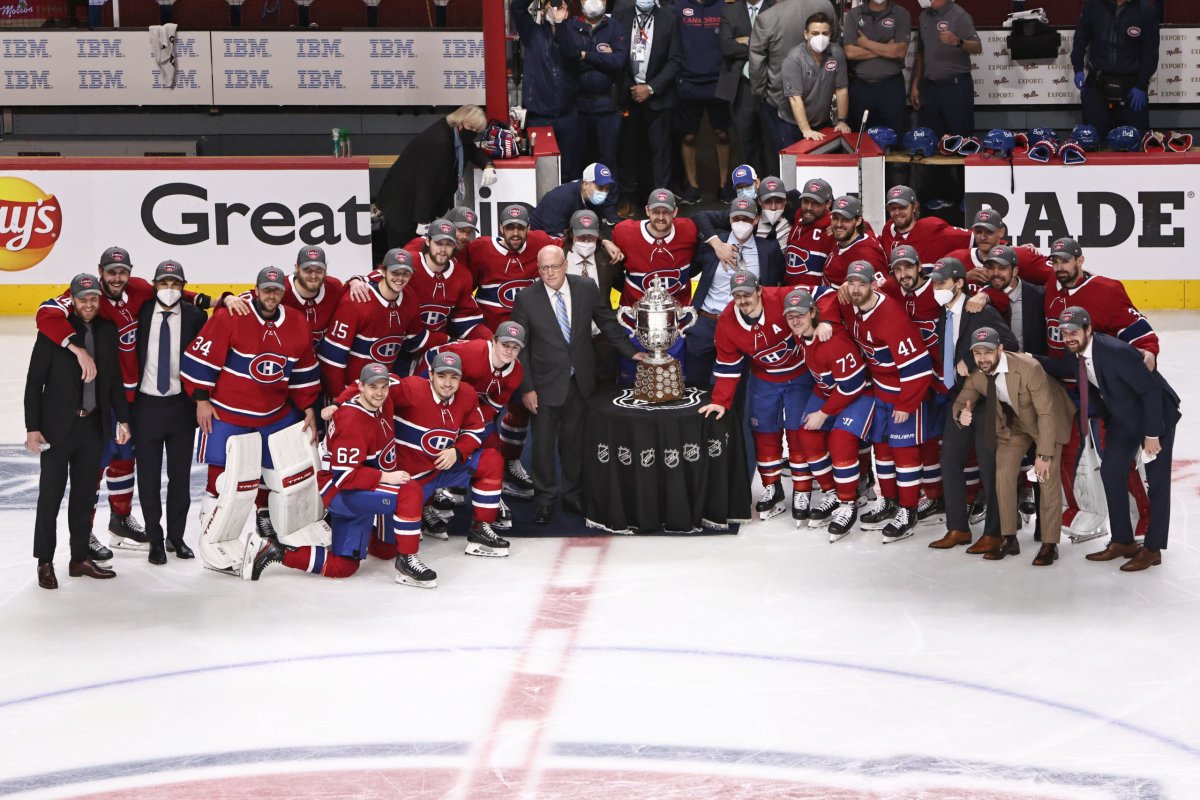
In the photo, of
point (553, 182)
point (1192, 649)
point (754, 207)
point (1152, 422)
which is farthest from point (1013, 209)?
point (1192, 649)

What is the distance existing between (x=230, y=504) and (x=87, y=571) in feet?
2.47

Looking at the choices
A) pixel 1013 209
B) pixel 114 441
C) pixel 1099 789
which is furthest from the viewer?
pixel 1013 209

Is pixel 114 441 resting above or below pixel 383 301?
below

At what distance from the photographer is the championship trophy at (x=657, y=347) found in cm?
862

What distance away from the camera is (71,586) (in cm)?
775

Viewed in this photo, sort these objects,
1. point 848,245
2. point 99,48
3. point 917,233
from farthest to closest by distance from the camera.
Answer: point 99,48
point 917,233
point 848,245

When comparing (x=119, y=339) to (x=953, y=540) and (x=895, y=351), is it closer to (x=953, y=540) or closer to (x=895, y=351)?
(x=895, y=351)

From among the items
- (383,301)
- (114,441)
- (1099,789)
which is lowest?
(1099,789)

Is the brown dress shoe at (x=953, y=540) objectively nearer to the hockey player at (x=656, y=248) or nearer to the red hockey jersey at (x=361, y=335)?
the hockey player at (x=656, y=248)

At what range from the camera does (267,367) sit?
7879mm

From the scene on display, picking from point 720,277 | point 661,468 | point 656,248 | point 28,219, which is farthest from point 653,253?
point 28,219

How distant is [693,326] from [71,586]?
12.1ft

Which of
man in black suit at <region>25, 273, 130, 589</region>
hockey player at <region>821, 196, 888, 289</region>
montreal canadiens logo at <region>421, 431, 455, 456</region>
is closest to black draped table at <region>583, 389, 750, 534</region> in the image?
montreal canadiens logo at <region>421, 431, 455, 456</region>

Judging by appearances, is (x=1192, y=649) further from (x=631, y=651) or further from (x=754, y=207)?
(x=754, y=207)
